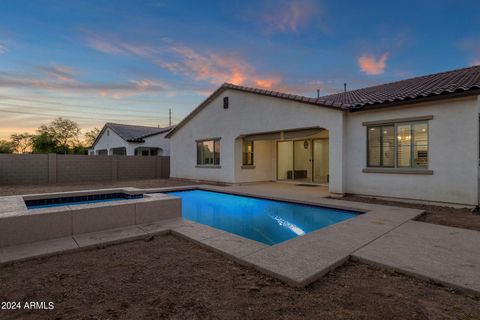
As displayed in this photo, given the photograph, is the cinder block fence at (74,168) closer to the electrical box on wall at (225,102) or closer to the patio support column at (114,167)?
the patio support column at (114,167)

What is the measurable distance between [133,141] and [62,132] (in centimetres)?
2968

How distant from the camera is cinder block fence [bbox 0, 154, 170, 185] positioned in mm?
16781

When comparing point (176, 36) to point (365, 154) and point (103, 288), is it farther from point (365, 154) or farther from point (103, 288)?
point (103, 288)

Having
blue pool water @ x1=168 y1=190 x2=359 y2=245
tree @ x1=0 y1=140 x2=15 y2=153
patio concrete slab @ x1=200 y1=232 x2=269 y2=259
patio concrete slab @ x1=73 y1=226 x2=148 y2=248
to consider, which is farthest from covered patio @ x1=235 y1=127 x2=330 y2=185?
tree @ x1=0 y1=140 x2=15 y2=153

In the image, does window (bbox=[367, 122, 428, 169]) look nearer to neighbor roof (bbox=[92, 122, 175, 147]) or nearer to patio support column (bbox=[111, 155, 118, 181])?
patio support column (bbox=[111, 155, 118, 181])

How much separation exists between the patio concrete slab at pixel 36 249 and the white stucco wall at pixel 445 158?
10.3m

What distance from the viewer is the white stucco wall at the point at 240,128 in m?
11.3

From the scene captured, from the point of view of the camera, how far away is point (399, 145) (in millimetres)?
9836

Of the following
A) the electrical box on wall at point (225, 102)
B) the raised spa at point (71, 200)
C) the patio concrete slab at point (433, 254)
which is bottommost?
the patio concrete slab at point (433, 254)

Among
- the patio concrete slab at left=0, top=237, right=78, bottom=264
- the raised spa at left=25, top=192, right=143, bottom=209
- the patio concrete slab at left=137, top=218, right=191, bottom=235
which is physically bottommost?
the patio concrete slab at left=137, top=218, right=191, bottom=235

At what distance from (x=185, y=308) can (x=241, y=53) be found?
1510 cm

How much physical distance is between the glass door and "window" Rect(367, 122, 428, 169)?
6426 millimetres

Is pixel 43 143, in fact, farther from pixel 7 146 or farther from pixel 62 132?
pixel 7 146

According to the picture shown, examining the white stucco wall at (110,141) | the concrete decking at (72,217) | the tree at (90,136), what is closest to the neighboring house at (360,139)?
the concrete decking at (72,217)
